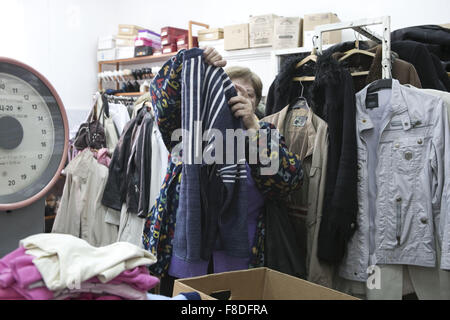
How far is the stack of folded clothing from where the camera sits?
62 centimetres

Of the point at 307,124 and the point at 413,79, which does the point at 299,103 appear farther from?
the point at 413,79

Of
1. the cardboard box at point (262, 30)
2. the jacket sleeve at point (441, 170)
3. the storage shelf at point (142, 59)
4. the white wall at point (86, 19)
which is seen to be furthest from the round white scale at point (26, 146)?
the storage shelf at point (142, 59)

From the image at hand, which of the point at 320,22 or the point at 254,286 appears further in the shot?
the point at 320,22

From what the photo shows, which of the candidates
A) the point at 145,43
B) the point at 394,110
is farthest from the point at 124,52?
the point at 394,110

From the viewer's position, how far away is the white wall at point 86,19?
4434mm

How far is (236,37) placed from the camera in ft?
13.0

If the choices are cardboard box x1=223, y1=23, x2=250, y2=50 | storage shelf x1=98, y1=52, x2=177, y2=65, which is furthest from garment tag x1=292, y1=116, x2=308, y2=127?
storage shelf x1=98, y1=52, x2=177, y2=65

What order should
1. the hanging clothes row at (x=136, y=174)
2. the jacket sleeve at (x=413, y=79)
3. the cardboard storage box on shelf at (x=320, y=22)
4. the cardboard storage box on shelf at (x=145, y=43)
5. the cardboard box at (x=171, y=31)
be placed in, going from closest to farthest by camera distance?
the jacket sleeve at (x=413, y=79) → the hanging clothes row at (x=136, y=174) → the cardboard storage box on shelf at (x=320, y=22) → the cardboard box at (x=171, y=31) → the cardboard storage box on shelf at (x=145, y=43)

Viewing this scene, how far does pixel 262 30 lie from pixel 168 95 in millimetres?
2729

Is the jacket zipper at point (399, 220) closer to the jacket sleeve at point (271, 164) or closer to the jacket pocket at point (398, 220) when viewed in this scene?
the jacket pocket at point (398, 220)

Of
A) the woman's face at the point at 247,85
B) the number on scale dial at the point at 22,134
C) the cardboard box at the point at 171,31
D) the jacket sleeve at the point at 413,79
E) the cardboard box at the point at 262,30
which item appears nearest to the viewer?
the number on scale dial at the point at 22,134

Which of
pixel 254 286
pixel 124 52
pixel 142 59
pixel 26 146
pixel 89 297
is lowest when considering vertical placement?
pixel 254 286

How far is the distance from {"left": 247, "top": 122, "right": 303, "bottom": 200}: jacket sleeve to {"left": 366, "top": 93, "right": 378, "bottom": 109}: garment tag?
741mm

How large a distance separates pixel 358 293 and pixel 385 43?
1.20 m
